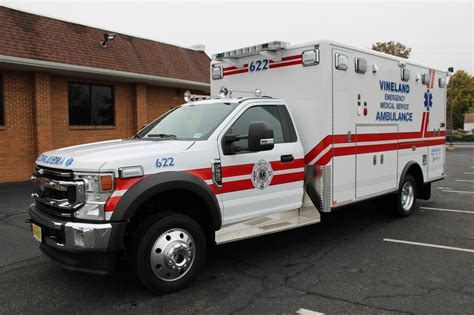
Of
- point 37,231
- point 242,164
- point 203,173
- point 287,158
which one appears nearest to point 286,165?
point 287,158

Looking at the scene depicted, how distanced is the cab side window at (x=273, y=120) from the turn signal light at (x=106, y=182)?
66.7 inches

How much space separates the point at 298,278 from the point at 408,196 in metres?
4.09

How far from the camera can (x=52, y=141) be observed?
1272 centimetres

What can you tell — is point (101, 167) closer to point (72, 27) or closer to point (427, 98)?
point (427, 98)

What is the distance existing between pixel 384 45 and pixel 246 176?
3737 centimetres

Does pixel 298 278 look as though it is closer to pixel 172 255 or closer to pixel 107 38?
pixel 172 255

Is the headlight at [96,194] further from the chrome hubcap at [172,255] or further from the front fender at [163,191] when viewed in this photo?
the chrome hubcap at [172,255]

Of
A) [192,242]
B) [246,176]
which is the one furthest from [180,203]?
[246,176]

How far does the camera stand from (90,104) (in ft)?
45.5

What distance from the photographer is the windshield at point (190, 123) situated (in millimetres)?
4781

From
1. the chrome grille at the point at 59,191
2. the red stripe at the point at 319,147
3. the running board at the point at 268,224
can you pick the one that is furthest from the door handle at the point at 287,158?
the chrome grille at the point at 59,191

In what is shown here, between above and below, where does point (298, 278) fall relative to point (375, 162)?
below

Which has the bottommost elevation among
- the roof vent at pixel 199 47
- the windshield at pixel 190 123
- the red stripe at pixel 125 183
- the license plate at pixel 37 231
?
the license plate at pixel 37 231

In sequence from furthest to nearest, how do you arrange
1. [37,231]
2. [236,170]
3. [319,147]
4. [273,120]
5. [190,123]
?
[319,147] < [273,120] < [190,123] < [236,170] < [37,231]
